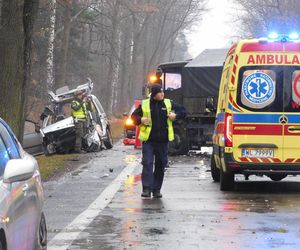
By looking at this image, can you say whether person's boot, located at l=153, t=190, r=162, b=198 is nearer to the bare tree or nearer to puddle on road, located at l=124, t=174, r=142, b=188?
puddle on road, located at l=124, t=174, r=142, b=188

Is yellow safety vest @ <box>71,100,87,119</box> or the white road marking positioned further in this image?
yellow safety vest @ <box>71,100,87,119</box>

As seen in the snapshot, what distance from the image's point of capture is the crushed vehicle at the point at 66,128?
69.2 feet

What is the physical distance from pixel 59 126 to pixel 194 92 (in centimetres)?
403

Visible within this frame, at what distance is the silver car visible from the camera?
16.6 ft

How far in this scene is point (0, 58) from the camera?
50.0ft

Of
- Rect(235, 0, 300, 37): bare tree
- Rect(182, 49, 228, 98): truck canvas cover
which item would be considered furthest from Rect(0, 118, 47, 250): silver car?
Rect(235, 0, 300, 37): bare tree

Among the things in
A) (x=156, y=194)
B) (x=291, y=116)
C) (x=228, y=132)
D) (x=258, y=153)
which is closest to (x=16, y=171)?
(x=156, y=194)

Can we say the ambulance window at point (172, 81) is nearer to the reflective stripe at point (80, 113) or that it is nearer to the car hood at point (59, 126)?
the reflective stripe at point (80, 113)

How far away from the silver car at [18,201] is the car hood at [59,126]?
14268mm

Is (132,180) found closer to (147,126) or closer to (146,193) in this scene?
(146,193)

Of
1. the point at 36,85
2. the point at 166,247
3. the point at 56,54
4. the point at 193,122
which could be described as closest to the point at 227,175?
the point at 166,247

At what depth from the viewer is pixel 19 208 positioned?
552cm

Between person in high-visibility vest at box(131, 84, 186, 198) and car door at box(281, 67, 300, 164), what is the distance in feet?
5.62

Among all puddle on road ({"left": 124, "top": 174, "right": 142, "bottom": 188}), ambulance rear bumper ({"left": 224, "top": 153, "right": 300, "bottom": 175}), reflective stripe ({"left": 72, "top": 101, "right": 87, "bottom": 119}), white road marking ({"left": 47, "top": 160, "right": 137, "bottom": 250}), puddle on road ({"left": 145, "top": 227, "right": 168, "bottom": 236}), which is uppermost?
reflective stripe ({"left": 72, "top": 101, "right": 87, "bottom": 119})
